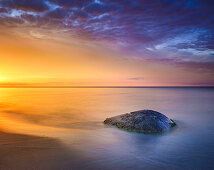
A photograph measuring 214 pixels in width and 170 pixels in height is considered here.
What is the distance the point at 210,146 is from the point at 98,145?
448 centimetres

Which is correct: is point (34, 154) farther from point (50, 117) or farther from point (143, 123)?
point (50, 117)

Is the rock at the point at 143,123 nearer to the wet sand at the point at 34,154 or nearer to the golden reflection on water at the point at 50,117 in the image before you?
the golden reflection on water at the point at 50,117

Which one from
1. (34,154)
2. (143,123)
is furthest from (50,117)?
(34,154)

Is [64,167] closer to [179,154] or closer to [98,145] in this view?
[98,145]

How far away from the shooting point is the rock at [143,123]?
823 cm

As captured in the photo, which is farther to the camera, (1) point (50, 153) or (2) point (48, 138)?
(2) point (48, 138)

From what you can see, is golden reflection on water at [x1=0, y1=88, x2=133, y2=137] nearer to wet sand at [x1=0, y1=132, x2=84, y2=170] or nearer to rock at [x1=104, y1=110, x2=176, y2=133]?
wet sand at [x1=0, y1=132, x2=84, y2=170]

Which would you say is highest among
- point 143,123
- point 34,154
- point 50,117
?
point 143,123

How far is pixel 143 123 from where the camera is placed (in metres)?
8.45

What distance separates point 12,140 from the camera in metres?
6.41

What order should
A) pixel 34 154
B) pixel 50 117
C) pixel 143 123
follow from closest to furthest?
pixel 34 154 → pixel 143 123 → pixel 50 117

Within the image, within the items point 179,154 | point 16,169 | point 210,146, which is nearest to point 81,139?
point 16,169

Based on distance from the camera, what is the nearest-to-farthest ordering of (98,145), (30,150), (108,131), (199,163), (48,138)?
1. (199,163)
2. (30,150)
3. (98,145)
4. (48,138)
5. (108,131)

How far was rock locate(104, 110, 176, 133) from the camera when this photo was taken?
8.23m
